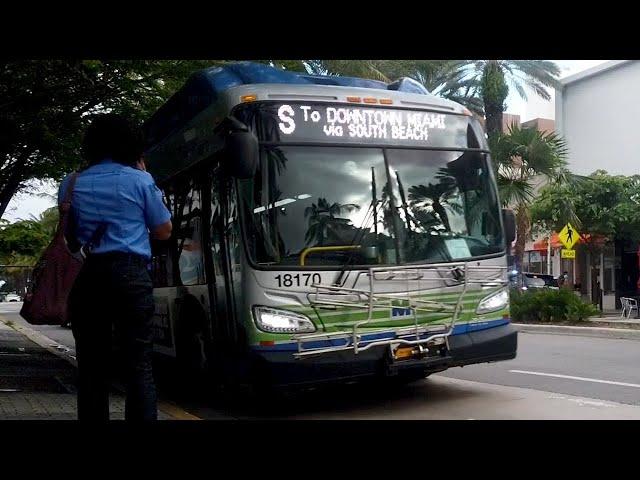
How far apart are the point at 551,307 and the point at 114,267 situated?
1594 centimetres

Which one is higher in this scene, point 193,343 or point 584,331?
Result: point 193,343

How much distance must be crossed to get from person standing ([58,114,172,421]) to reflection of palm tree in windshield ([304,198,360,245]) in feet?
8.33

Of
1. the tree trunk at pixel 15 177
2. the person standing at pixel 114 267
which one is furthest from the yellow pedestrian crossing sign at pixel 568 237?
the person standing at pixel 114 267

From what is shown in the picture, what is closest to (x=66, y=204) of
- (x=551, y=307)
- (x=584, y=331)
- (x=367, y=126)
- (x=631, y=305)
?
(x=367, y=126)

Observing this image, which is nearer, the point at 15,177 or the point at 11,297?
the point at 15,177

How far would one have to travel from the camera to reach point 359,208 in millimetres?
6805

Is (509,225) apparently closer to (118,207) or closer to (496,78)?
(118,207)

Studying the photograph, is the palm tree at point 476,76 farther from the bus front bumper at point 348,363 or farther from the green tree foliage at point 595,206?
the bus front bumper at point 348,363

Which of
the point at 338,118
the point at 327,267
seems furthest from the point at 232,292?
the point at 338,118

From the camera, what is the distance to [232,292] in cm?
686

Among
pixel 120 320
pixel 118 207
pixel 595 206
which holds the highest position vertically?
pixel 595 206

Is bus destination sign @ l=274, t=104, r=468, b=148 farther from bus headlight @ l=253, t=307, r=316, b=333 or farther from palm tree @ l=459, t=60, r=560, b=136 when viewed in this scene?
palm tree @ l=459, t=60, r=560, b=136

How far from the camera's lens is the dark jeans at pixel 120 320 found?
396 cm
